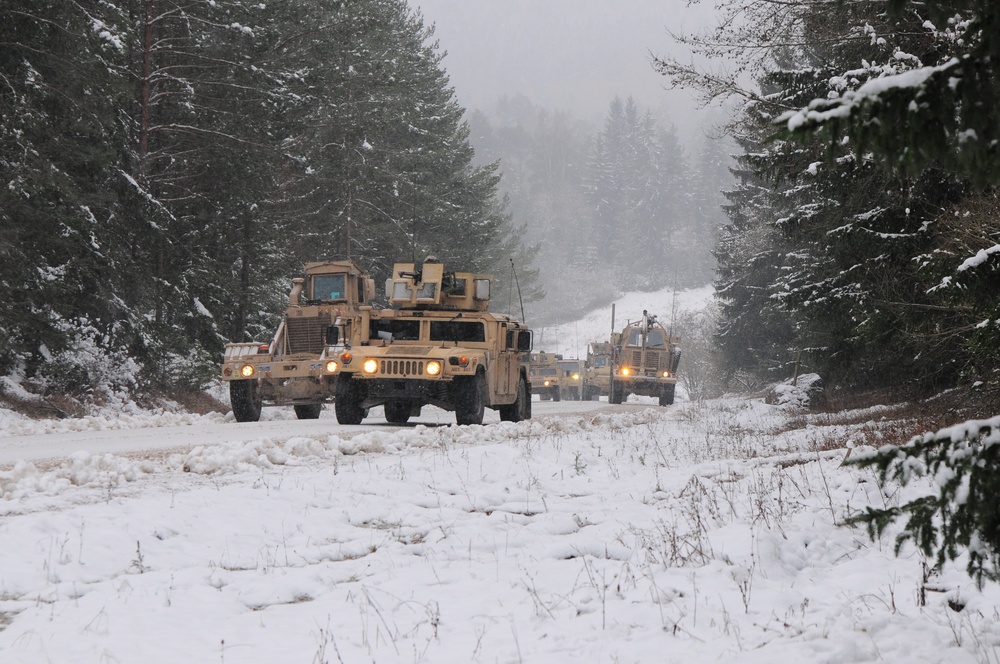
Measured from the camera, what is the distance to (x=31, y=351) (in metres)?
17.0

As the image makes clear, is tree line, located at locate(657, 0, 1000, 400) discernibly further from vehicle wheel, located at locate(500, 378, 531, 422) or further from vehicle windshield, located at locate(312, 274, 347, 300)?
vehicle windshield, located at locate(312, 274, 347, 300)

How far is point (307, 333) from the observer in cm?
1819

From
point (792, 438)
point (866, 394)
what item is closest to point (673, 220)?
point (866, 394)

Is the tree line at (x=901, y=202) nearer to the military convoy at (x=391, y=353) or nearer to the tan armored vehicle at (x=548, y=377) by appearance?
the military convoy at (x=391, y=353)

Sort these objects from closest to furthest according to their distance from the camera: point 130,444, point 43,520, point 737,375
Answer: point 43,520 → point 130,444 → point 737,375

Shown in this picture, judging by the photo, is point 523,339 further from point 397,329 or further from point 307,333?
point 307,333

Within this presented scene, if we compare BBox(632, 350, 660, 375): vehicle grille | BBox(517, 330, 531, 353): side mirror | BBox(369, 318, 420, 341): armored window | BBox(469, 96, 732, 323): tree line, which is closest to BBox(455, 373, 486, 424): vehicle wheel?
BBox(369, 318, 420, 341): armored window

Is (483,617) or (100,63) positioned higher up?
(100,63)

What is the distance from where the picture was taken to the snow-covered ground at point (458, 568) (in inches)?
151

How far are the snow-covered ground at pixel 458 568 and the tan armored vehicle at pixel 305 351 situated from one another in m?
7.36

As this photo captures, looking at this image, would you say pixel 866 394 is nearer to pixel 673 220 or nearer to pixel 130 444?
pixel 130 444

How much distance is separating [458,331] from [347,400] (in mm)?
2363

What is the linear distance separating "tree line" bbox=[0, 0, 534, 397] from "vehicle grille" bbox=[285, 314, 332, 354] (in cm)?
367

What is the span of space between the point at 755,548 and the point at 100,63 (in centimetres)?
1566
